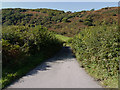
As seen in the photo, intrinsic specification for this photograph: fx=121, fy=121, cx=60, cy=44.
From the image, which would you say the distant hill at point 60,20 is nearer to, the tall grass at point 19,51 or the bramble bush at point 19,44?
the bramble bush at point 19,44

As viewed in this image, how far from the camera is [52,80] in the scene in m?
5.87

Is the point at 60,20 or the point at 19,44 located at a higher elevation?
the point at 60,20

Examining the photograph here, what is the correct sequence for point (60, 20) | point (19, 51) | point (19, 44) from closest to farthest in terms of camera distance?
point (19, 51) → point (19, 44) → point (60, 20)

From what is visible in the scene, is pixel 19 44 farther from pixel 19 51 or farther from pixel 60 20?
pixel 60 20

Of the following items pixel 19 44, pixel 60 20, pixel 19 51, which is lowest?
pixel 19 51

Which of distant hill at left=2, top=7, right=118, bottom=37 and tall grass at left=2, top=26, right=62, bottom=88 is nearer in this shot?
tall grass at left=2, top=26, right=62, bottom=88

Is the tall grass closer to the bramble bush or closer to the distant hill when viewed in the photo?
the bramble bush

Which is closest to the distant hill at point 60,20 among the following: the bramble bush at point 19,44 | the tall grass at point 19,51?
the bramble bush at point 19,44

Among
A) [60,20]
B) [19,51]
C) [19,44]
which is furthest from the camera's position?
[60,20]

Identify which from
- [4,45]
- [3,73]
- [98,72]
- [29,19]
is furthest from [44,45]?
[29,19]

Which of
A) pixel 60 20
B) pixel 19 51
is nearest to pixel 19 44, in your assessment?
pixel 19 51

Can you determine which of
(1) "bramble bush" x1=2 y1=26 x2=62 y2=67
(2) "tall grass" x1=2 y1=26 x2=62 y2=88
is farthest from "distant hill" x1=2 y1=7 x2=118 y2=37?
(2) "tall grass" x1=2 y1=26 x2=62 y2=88

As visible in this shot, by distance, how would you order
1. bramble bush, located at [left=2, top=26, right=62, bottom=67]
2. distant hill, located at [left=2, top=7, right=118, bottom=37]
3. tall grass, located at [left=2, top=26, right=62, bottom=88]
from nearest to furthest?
1. tall grass, located at [left=2, top=26, right=62, bottom=88]
2. bramble bush, located at [left=2, top=26, right=62, bottom=67]
3. distant hill, located at [left=2, top=7, right=118, bottom=37]

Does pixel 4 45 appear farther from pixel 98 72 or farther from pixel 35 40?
pixel 98 72
